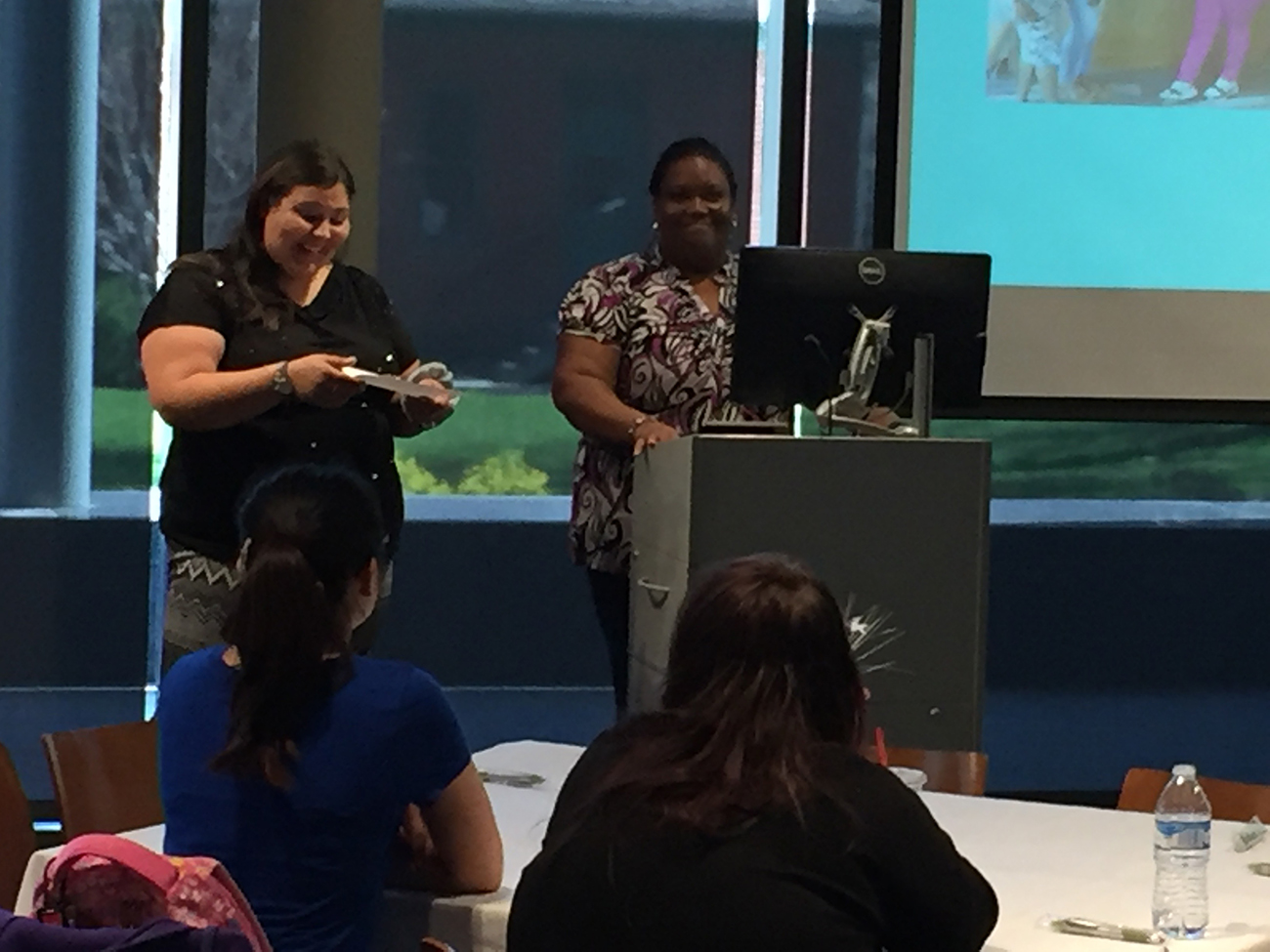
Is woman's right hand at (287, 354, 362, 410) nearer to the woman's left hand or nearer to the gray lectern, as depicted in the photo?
the woman's left hand

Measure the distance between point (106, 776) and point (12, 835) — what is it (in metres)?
0.18

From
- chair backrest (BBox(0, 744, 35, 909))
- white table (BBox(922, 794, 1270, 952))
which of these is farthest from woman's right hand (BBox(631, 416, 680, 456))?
chair backrest (BBox(0, 744, 35, 909))

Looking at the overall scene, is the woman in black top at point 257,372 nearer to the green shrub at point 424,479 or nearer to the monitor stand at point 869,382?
the monitor stand at point 869,382

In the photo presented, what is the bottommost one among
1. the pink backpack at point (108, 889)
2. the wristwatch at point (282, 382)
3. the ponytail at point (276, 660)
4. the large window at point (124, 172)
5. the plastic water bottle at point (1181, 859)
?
the plastic water bottle at point (1181, 859)

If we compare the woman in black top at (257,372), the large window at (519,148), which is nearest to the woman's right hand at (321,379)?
the woman in black top at (257,372)

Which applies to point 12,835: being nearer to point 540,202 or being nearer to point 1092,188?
point 1092,188

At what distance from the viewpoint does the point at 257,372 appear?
124 inches

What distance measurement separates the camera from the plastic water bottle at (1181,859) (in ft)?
7.23

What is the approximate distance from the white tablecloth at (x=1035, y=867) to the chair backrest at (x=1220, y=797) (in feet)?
0.56

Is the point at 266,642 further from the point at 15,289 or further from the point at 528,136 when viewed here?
the point at 528,136

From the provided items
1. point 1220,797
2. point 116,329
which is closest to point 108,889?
point 1220,797

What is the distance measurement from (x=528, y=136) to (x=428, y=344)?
33.6 inches

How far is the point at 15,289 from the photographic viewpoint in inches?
203

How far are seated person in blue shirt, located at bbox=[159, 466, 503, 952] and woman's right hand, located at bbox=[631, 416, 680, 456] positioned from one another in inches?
55.7
